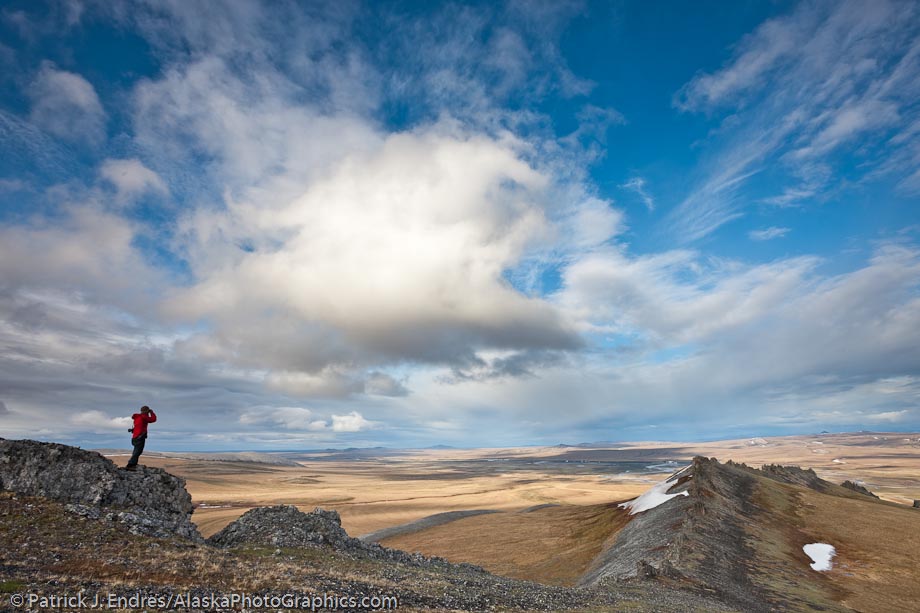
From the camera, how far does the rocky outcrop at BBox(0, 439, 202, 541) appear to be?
22438mm

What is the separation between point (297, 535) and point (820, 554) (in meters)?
55.0

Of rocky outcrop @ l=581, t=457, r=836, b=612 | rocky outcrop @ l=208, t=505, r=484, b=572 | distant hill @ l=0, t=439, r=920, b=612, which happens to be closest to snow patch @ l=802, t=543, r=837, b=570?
distant hill @ l=0, t=439, r=920, b=612

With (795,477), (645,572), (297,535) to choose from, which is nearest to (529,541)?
(645,572)

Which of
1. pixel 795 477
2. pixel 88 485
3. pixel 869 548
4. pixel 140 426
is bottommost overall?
pixel 869 548

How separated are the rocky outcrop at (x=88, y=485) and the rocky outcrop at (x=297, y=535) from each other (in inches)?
114

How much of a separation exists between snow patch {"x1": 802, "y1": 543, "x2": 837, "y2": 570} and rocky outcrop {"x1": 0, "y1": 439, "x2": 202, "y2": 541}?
56.4 m

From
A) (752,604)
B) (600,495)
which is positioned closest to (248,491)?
(600,495)

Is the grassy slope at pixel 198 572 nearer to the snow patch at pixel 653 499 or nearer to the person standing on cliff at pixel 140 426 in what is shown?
the person standing on cliff at pixel 140 426

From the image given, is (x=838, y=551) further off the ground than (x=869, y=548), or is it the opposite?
(x=869, y=548)

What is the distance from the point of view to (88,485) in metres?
23.8

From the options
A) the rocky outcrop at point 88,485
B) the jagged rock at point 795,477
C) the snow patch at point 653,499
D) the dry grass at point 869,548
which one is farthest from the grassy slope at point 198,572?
the jagged rock at point 795,477

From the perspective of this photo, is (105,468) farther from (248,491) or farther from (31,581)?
(248,491)

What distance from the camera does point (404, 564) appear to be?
2833 cm

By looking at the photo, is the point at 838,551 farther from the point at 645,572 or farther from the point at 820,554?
the point at 645,572
